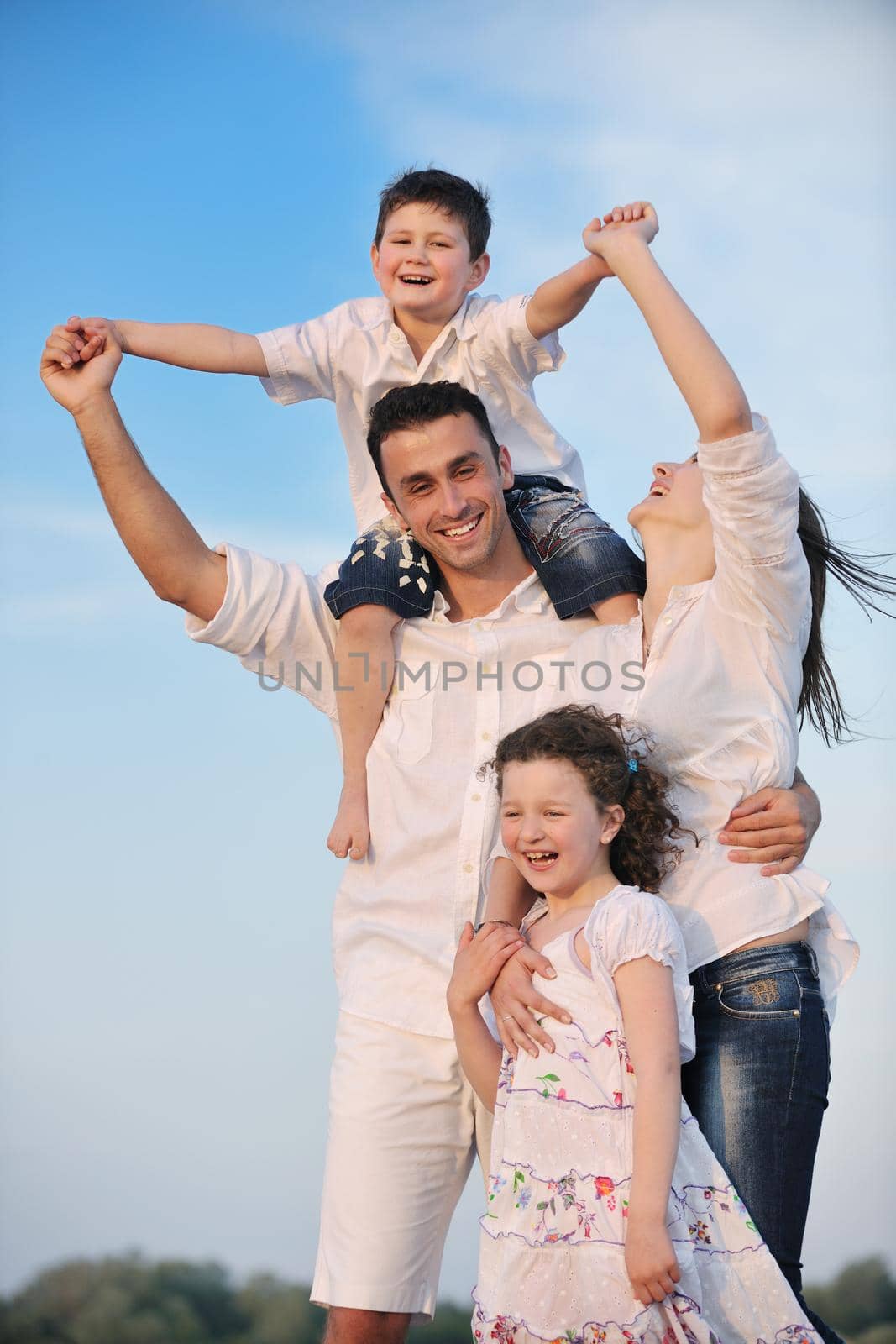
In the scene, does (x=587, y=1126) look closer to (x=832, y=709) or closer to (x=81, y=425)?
(x=832, y=709)

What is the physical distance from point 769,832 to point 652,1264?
0.89 meters

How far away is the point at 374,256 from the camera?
14.0ft

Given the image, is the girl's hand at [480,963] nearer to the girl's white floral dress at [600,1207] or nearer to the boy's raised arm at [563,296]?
the girl's white floral dress at [600,1207]

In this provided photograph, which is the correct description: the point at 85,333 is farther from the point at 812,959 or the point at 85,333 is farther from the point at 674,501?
the point at 812,959

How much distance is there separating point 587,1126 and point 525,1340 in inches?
15.0

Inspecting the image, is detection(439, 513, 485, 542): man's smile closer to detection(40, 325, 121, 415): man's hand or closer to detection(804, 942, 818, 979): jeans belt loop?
detection(40, 325, 121, 415): man's hand

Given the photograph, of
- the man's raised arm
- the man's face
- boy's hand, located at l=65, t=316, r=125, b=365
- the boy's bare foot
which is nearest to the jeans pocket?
the boy's bare foot

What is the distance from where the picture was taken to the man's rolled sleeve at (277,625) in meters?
3.36

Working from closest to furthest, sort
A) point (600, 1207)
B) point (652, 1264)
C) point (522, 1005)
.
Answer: point (652, 1264)
point (600, 1207)
point (522, 1005)

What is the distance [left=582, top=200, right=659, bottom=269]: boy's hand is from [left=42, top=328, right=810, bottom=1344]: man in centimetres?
54

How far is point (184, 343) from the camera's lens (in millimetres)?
3809

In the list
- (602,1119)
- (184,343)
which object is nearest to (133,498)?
(184,343)

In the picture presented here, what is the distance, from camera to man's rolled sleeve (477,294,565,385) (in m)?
3.91

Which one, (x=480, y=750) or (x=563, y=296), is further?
(x=563, y=296)
